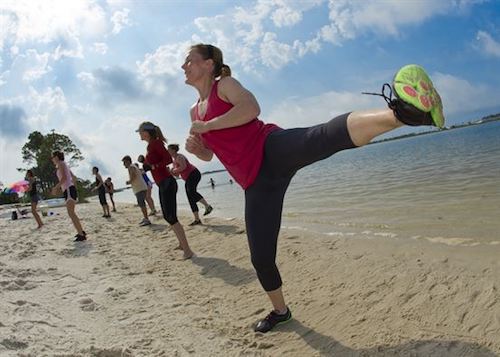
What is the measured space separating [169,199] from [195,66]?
3.49 m

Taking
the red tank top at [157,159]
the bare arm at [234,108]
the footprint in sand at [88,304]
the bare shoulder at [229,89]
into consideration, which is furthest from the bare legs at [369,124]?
the red tank top at [157,159]

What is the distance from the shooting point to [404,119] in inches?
77.7

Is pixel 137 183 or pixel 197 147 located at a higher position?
pixel 137 183

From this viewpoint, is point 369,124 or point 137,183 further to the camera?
point 137,183

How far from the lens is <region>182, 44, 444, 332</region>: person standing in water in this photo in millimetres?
2178

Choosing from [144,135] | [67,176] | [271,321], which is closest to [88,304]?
[271,321]

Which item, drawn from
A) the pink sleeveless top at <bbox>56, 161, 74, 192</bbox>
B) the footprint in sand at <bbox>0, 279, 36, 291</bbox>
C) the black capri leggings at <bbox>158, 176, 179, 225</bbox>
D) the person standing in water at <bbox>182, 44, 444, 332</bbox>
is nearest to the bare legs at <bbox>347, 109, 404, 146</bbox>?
the person standing in water at <bbox>182, 44, 444, 332</bbox>

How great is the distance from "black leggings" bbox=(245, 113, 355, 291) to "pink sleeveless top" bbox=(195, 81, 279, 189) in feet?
0.18

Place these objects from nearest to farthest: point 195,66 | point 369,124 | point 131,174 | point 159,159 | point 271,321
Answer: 1. point 369,124
2. point 195,66
3. point 271,321
4. point 159,159
5. point 131,174

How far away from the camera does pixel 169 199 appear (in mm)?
6266

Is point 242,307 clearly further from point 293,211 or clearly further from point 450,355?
point 293,211

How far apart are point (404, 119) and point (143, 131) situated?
5.30 metres

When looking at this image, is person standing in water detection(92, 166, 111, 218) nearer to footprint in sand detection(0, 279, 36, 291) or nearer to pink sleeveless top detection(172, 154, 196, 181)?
pink sleeveless top detection(172, 154, 196, 181)

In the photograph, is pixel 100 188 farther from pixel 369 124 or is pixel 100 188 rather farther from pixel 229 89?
pixel 369 124
